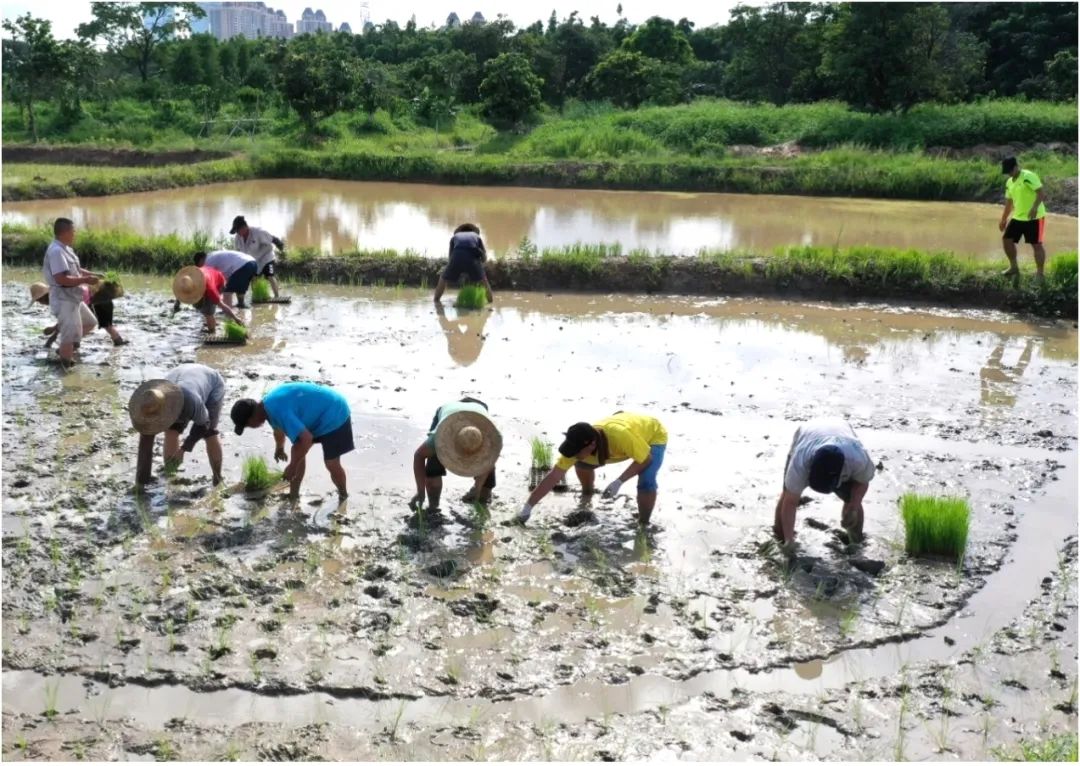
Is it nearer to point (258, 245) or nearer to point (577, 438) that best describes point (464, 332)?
point (258, 245)

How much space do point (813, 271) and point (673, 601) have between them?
821 centimetres

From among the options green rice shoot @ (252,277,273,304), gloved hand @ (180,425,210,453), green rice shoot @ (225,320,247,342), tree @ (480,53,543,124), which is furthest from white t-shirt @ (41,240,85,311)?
tree @ (480,53,543,124)

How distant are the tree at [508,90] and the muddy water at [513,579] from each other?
24633 mm

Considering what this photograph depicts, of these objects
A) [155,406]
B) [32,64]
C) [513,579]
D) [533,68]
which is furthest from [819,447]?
[533,68]

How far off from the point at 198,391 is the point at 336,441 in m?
0.96

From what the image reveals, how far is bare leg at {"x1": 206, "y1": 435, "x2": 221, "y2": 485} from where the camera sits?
643 cm

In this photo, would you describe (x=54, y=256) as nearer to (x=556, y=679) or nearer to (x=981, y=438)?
(x=556, y=679)

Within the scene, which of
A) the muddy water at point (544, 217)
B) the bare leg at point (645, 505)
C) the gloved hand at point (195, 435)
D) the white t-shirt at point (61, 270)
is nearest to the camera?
the bare leg at point (645, 505)

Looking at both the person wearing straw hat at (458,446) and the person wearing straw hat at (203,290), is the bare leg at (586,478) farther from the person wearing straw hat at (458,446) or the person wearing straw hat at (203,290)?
the person wearing straw hat at (203,290)

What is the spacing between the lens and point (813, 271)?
493 inches

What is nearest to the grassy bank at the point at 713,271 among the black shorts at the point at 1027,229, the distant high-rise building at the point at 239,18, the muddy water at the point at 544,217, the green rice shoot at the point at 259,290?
the black shorts at the point at 1027,229

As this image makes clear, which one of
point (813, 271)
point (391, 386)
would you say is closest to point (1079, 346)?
point (813, 271)

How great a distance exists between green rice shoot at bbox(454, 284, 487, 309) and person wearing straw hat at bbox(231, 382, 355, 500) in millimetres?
5628

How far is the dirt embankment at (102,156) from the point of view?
2762 cm
